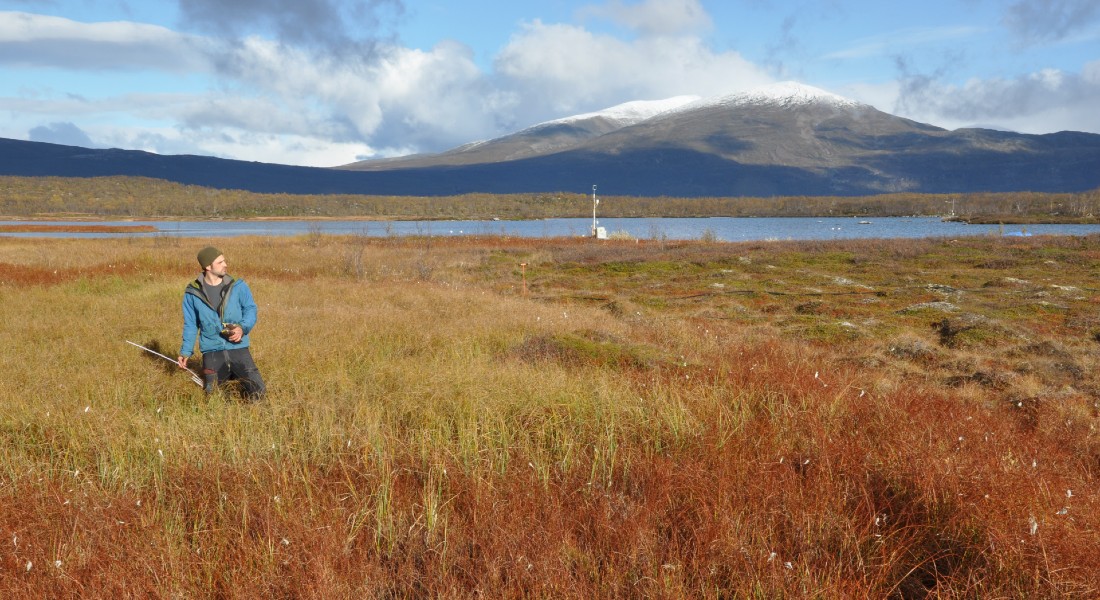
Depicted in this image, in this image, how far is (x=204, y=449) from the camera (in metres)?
4.83

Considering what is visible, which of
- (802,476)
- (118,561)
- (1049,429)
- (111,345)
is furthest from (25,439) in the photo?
(1049,429)

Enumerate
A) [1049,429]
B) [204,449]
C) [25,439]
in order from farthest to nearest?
[1049,429] < [25,439] < [204,449]

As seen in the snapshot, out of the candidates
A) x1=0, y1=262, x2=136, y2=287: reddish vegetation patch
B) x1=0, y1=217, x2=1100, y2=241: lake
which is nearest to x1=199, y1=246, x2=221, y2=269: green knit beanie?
x1=0, y1=262, x2=136, y2=287: reddish vegetation patch

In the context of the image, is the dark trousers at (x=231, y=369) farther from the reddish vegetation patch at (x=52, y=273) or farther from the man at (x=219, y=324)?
the reddish vegetation patch at (x=52, y=273)

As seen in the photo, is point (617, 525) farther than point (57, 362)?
No

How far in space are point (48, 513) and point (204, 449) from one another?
102 cm

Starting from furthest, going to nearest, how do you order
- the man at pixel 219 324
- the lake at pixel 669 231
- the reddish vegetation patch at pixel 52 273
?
1. the lake at pixel 669 231
2. the reddish vegetation patch at pixel 52 273
3. the man at pixel 219 324

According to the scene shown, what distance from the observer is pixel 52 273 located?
1819 cm

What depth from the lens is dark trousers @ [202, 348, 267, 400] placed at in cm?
634

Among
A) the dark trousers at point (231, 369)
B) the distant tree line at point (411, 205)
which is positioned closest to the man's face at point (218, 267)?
the dark trousers at point (231, 369)

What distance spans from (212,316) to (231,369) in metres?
0.57

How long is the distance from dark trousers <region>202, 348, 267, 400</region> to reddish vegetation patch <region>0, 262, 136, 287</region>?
43.5ft

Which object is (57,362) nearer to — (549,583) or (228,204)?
(549,583)

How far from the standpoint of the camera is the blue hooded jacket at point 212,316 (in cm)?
622
